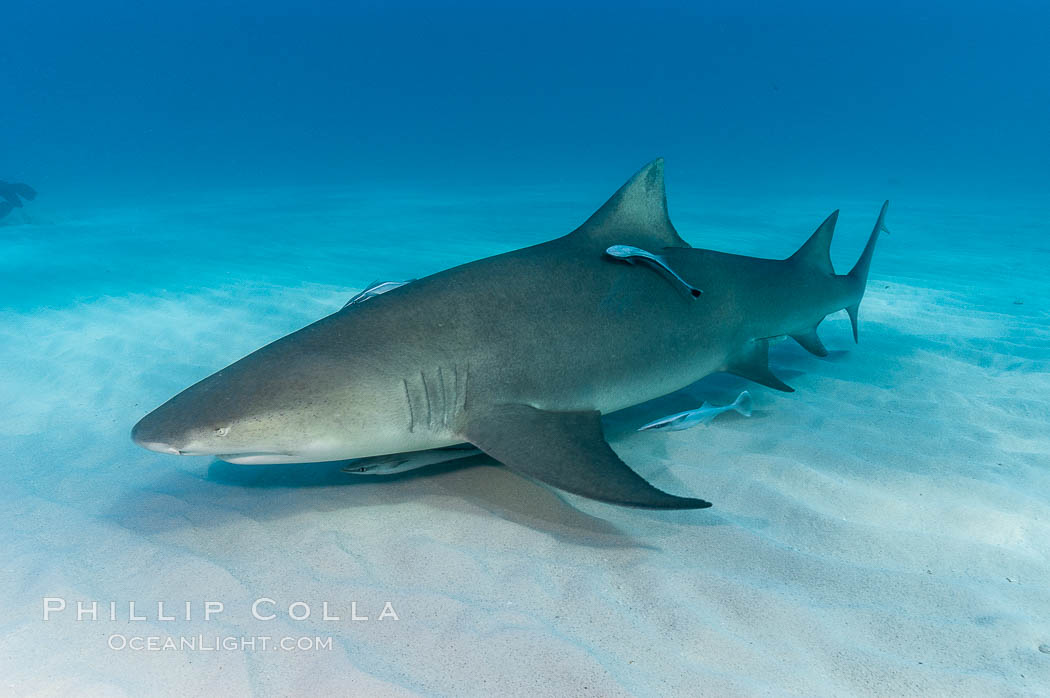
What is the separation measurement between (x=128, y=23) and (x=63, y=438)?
178 metres

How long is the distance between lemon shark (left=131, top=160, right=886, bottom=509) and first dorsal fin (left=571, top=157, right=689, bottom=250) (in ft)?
0.03

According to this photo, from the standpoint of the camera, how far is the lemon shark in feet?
8.17

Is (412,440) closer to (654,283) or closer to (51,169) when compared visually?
(654,283)

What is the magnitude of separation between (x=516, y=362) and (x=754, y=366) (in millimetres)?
2026

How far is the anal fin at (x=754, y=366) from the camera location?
4109mm

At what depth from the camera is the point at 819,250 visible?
4762 millimetres

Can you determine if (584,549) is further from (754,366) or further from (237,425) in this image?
(754,366)

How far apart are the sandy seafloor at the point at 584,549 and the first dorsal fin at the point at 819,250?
97cm

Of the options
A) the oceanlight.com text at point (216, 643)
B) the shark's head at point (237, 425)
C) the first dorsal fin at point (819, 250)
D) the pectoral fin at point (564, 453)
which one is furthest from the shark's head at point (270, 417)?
the first dorsal fin at point (819, 250)

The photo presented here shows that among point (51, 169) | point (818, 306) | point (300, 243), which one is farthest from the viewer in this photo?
point (51, 169)

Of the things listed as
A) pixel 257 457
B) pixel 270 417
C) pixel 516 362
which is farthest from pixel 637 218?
pixel 257 457

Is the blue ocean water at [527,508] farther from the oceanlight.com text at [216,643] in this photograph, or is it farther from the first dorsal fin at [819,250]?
the first dorsal fin at [819,250]

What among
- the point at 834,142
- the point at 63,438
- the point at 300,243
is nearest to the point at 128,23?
the point at 834,142

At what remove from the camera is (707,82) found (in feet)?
405
